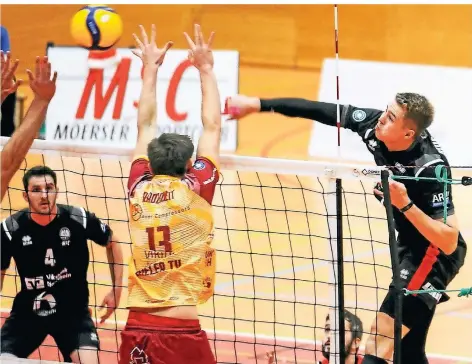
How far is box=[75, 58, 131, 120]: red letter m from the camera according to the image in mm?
13070

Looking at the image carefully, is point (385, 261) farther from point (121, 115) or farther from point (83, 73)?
point (83, 73)

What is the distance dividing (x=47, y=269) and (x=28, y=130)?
6.03ft

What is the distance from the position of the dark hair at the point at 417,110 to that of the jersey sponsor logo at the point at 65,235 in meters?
2.30

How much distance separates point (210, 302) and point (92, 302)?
3.53ft

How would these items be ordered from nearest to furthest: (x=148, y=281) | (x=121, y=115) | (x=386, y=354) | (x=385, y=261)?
(x=148, y=281), (x=386, y=354), (x=385, y=261), (x=121, y=115)

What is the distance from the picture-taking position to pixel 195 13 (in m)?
14.3

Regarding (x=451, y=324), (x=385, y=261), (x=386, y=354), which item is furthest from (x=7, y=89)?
(x=385, y=261)

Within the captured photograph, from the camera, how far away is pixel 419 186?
540 cm

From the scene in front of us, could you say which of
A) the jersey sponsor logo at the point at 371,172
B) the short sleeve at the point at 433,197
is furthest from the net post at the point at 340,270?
the short sleeve at the point at 433,197

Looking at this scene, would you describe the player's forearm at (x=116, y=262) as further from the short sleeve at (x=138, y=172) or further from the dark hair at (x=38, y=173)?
the short sleeve at (x=138, y=172)

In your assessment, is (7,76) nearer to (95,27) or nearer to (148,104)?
(148,104)

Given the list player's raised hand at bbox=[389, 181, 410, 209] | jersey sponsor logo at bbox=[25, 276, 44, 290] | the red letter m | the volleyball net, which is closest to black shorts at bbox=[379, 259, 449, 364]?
the volleyball net

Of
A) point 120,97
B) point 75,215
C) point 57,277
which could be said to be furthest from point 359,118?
point 120,97

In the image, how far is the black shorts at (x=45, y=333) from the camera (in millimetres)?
5969
